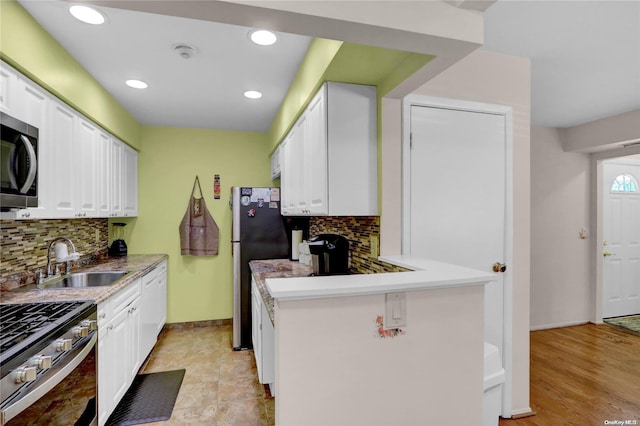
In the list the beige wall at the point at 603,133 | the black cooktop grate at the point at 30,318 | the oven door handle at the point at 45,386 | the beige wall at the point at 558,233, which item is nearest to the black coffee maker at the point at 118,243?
the black cooktop grate at the point at 30,318

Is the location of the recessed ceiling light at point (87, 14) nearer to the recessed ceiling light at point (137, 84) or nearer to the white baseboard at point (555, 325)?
the recessed ceiling light at point (137, 84)

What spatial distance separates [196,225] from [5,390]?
2.94 metres

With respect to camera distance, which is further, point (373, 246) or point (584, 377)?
point (584, 377)

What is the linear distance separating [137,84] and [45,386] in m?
2.33

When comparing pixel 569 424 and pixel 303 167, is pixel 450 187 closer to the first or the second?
pixel 303 167

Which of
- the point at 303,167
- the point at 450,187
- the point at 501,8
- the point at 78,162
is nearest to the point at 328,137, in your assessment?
the point at 303,167

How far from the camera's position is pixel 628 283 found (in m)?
4.62

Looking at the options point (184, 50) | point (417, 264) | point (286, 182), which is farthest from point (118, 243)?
point (417, 264)

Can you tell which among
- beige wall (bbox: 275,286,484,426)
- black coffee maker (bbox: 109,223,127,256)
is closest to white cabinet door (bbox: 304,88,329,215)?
beige wall (bbox: 275,286,484,426)

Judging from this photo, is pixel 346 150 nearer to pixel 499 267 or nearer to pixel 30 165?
pixel 499 267

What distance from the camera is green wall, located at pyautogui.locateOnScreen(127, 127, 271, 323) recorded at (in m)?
4.02

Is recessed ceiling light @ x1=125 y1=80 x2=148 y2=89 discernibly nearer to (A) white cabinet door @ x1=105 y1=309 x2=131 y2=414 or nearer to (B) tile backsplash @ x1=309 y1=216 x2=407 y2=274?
(A) white cabinet door @ x1=105 y1=309 x2=131 y2=414

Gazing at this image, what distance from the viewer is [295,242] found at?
3.46 meters

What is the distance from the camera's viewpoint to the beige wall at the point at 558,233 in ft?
13.5
